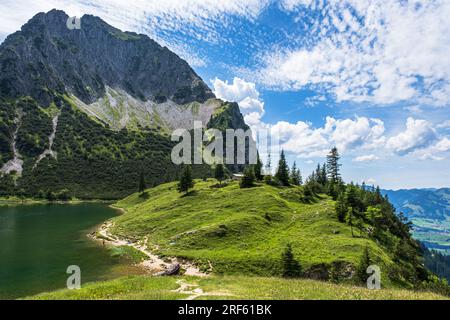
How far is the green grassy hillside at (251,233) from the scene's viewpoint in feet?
177

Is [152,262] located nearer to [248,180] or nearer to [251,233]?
[251,233]

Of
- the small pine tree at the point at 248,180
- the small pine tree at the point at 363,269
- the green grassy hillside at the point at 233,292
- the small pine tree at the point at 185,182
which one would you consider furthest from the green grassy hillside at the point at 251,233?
the green grassy hillside at the point at 233,292

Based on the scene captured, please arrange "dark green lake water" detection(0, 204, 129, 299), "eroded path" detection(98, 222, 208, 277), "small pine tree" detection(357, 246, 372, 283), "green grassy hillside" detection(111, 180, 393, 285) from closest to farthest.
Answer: "dark green lake water" detection(0, 204, 129, 299), "small pine tree" detection(357, 246, 372, 283), "eroded path" detection(98, 222, 208, 277), "green grassy hillside" detection(111, 180, 393, 285)

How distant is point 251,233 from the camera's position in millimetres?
68125

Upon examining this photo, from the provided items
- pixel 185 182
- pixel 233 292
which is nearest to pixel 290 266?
pixel 233 292

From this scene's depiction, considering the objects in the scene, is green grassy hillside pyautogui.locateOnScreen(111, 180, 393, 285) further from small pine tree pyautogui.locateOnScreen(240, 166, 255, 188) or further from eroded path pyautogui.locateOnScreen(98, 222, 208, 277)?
small pine tree pyautogui.locateOnScreen(240, 166, 255, 188)

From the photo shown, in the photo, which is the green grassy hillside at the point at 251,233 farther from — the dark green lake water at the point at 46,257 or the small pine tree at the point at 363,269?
the dark green lake water at the point at 46,257

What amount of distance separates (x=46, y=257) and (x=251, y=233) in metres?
43.3

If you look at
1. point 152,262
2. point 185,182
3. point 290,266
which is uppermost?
point 185,182

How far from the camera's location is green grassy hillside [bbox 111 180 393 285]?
2119 inches

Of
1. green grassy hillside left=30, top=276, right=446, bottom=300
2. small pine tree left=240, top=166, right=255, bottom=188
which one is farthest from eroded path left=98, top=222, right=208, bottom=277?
small pine tree left=240, top=166, right=255, bottom=188

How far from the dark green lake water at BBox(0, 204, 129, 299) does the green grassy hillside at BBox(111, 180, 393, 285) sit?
11182mm
